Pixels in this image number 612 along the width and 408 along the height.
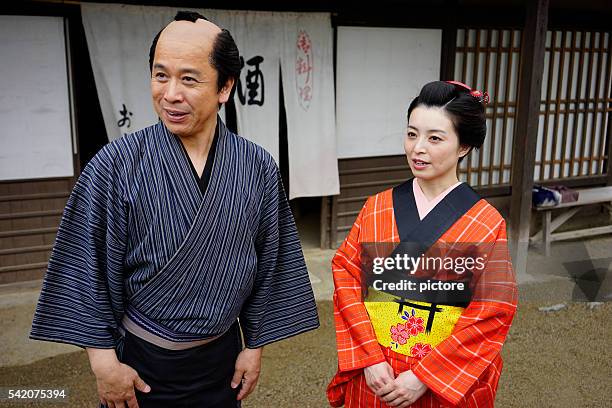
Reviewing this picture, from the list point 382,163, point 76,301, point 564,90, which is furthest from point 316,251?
point 76,301

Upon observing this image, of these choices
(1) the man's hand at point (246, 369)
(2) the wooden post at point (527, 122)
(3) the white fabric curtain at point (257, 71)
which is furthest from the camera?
(2) the wooden post at point (527, 122)

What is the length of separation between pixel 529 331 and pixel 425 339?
122 inches

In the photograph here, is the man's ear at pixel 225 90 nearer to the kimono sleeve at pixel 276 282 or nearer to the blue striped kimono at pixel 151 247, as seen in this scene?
the blue striped kimono at pixel 151 247

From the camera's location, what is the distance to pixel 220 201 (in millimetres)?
2059

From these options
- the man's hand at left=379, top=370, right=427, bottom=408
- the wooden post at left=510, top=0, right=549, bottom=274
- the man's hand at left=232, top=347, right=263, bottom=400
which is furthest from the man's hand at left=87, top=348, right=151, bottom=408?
the wooden post at left=510, top=0, right=549, bottom=274

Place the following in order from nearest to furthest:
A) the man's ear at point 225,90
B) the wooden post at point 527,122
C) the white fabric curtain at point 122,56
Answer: the man's ear at point 225,90, the white fabric curtain at point 122,56, the wooden post at point 527,122

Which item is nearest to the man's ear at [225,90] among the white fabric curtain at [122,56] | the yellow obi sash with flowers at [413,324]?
the yellow obi sash with flowers at [413,324]

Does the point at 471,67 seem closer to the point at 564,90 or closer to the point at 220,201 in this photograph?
the point at 564,90

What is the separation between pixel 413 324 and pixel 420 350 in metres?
0.10

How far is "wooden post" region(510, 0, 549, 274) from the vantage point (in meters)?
5.88

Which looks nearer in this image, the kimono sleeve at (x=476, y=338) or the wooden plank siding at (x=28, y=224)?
the kimono sleeve at (x=476, y=338)

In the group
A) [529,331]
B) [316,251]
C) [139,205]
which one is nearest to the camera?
[139,205]

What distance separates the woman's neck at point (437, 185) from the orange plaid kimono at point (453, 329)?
0.17 feet

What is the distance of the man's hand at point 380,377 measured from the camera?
220 cm
